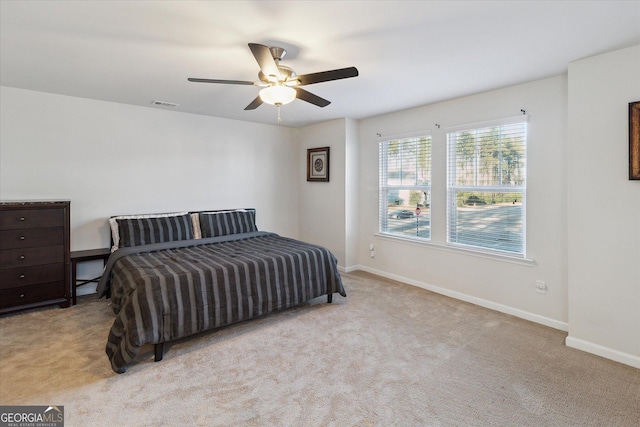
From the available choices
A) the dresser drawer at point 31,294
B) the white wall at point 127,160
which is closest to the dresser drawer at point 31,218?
the white wall at point 127,160

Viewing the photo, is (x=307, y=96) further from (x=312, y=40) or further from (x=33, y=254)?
(x=33, y=254)

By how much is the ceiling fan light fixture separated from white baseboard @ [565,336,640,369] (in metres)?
3.05

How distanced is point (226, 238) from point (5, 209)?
215 cm

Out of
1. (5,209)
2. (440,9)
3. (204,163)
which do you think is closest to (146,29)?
(440,9)

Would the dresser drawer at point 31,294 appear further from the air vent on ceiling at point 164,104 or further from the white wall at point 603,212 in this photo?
the white wall at point 603,212

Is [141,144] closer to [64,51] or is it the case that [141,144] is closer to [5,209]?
[5,209]

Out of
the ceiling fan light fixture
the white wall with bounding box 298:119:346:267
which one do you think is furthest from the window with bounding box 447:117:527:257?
the ceiling fan light fixture

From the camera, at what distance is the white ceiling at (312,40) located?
1.96 m

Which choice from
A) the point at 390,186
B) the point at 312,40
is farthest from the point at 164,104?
the point at 390,186

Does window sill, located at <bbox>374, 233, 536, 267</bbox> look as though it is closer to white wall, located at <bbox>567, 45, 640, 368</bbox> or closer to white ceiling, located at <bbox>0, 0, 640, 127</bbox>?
white wall, located at <bbox>567, 45, 640, 368</bbox>

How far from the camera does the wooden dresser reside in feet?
10.6

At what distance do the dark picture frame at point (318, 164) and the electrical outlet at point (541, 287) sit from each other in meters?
3.11

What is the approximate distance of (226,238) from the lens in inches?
167

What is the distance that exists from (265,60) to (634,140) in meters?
2.71
